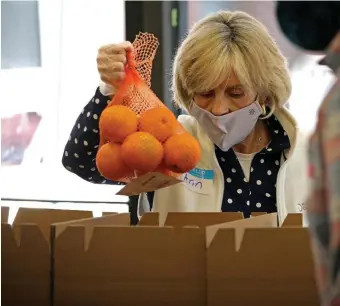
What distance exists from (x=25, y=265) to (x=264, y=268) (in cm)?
32

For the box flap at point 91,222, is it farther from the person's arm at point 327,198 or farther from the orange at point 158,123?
the person's arm at point 327,198

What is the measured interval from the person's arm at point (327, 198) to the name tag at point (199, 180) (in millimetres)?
807

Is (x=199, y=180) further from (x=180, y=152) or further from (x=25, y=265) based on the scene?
(x=25, y=265)

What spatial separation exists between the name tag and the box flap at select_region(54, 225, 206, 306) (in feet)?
1.51

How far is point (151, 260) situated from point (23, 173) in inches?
58.1

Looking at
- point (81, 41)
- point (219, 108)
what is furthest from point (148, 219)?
point (81, 41)

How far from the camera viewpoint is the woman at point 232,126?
121 cm

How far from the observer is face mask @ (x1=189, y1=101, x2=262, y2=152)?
4.00 ft

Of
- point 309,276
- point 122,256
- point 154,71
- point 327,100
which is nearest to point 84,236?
point 122,256

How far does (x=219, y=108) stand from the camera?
121cm

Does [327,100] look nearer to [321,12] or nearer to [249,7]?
[321,12]

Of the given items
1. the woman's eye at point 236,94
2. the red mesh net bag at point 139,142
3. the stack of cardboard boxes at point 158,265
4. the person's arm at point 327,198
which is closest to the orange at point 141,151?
the red mesh net bag at point 139,142

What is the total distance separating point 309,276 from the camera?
781 millimetres

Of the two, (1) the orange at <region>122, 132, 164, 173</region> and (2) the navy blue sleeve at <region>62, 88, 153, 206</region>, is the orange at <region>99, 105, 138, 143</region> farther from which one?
(2) the navy blue sleeve at <region>62, 88, 153, 206</region>
